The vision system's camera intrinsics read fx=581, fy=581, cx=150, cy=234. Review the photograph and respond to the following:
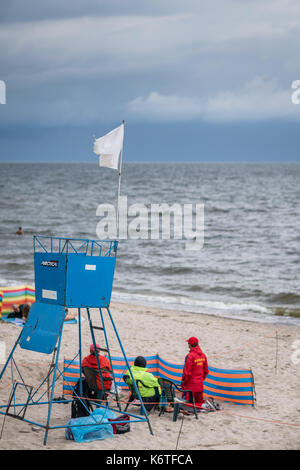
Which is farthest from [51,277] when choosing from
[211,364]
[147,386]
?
[211,364]

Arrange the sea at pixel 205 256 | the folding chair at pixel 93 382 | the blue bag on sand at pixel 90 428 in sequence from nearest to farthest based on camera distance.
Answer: the blue bag on sand at pixel 90 428
the folding chair at pixel 93 382
the sea at pixel 205 256

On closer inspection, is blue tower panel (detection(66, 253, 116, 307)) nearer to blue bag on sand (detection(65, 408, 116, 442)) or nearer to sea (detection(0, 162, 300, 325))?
blue bag on sand (detection(65, 408, 116, 442))

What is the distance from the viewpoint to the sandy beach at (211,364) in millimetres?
8250

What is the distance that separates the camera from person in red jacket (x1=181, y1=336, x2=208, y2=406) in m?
9.55

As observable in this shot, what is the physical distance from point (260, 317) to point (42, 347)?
13013mm

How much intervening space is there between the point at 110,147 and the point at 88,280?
7.60ft

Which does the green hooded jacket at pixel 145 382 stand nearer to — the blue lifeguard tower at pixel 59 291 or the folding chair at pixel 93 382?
the folding chair at pixel 93 382

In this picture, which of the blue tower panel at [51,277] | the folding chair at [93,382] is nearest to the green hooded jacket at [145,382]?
the folding chair at [93,382]

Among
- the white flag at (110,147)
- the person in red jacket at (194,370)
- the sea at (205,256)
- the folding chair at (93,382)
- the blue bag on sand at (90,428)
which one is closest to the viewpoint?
the blue bag on sand at (90,428)

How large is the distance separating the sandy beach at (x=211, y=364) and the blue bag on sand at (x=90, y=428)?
12cm

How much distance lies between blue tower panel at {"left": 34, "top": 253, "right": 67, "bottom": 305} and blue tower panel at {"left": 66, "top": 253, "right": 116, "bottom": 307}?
0.10 metres

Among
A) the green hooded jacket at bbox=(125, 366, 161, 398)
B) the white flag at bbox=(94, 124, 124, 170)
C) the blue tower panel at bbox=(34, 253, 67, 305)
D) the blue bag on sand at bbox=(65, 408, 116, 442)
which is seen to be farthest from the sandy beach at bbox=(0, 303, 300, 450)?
the white flag at bbox=(94, 124, 124, 170)

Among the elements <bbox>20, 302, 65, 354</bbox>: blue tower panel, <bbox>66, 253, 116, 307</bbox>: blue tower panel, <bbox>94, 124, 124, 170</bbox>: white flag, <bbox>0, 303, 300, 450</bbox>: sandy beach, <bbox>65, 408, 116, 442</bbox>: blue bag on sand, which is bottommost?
<bbox>0, 303, 300, 450</bbox>: sandy beach

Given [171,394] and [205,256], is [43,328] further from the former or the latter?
[205,256]
